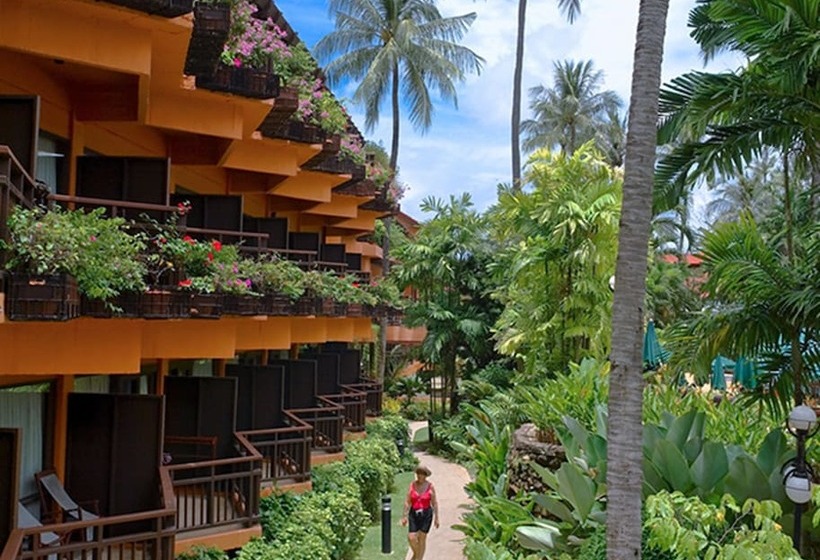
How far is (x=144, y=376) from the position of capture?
1275 centimetres

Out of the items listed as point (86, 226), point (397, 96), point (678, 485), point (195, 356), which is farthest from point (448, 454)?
point (86, 226)

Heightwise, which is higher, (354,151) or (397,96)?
(397,96)

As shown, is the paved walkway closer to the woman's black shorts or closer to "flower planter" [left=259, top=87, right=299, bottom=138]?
the woman's black shorts

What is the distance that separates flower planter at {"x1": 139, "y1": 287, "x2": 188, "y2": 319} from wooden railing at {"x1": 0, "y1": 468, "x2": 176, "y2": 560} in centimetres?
Result: 209

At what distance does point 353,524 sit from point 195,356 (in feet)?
17.3

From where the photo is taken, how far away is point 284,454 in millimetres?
14609

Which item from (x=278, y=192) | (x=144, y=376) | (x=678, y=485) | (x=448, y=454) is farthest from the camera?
(x=448, y=454)

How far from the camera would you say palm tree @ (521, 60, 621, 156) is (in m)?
43.5

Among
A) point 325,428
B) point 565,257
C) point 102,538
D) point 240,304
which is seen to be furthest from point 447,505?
point 102,538

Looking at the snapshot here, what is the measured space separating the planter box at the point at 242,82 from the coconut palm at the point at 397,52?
755 inches

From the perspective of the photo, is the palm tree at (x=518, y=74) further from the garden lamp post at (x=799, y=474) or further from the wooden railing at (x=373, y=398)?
the garden lamp post at (x=799, y=474)

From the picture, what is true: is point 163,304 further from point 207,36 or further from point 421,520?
point 421,520

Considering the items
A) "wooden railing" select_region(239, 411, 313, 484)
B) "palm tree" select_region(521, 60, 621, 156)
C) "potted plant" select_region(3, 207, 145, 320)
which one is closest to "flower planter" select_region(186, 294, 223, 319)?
"potted plant" select_region(3, 207, 145, 320)

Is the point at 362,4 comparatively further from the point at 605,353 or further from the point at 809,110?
the point at 809,110
